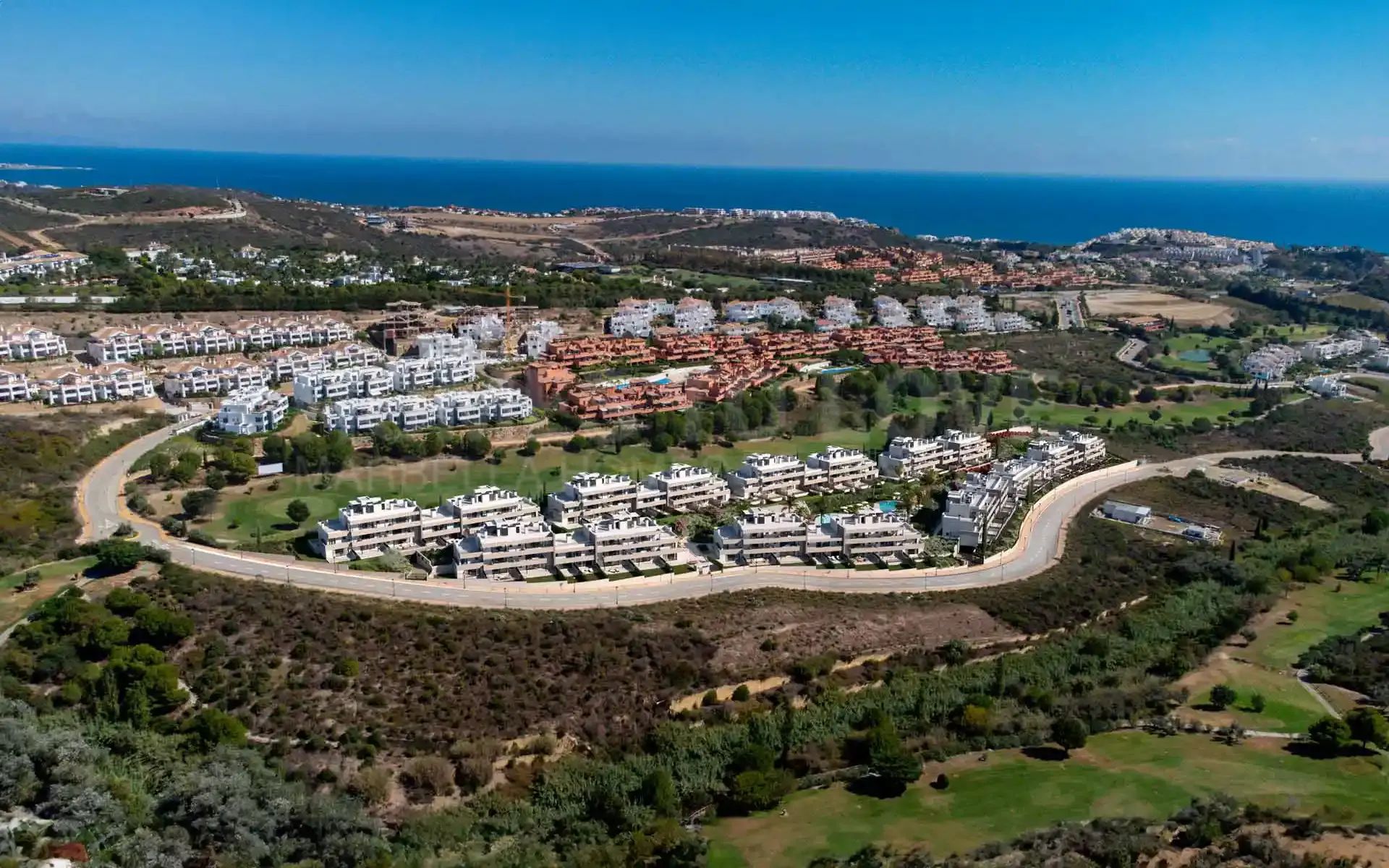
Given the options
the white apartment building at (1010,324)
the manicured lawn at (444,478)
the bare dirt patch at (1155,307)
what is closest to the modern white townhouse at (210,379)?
the manicured lawn at (444,478)

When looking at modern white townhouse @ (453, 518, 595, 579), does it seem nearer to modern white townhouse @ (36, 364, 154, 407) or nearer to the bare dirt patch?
modern white townhouse @ (36, 364, 154, 407)

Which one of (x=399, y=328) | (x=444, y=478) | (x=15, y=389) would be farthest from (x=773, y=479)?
(x=15, y=389)

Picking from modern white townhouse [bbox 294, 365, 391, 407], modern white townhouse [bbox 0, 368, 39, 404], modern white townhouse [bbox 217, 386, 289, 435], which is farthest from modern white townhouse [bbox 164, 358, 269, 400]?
modern white townhouse [bbox 0, 368, 39, 404]

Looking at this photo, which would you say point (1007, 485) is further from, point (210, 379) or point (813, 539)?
point (210, 379)

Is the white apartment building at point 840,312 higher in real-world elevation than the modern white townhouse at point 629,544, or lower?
higher

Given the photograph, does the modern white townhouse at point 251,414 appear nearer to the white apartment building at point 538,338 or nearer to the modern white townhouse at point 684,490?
the modern white townhouse at point 684,490
